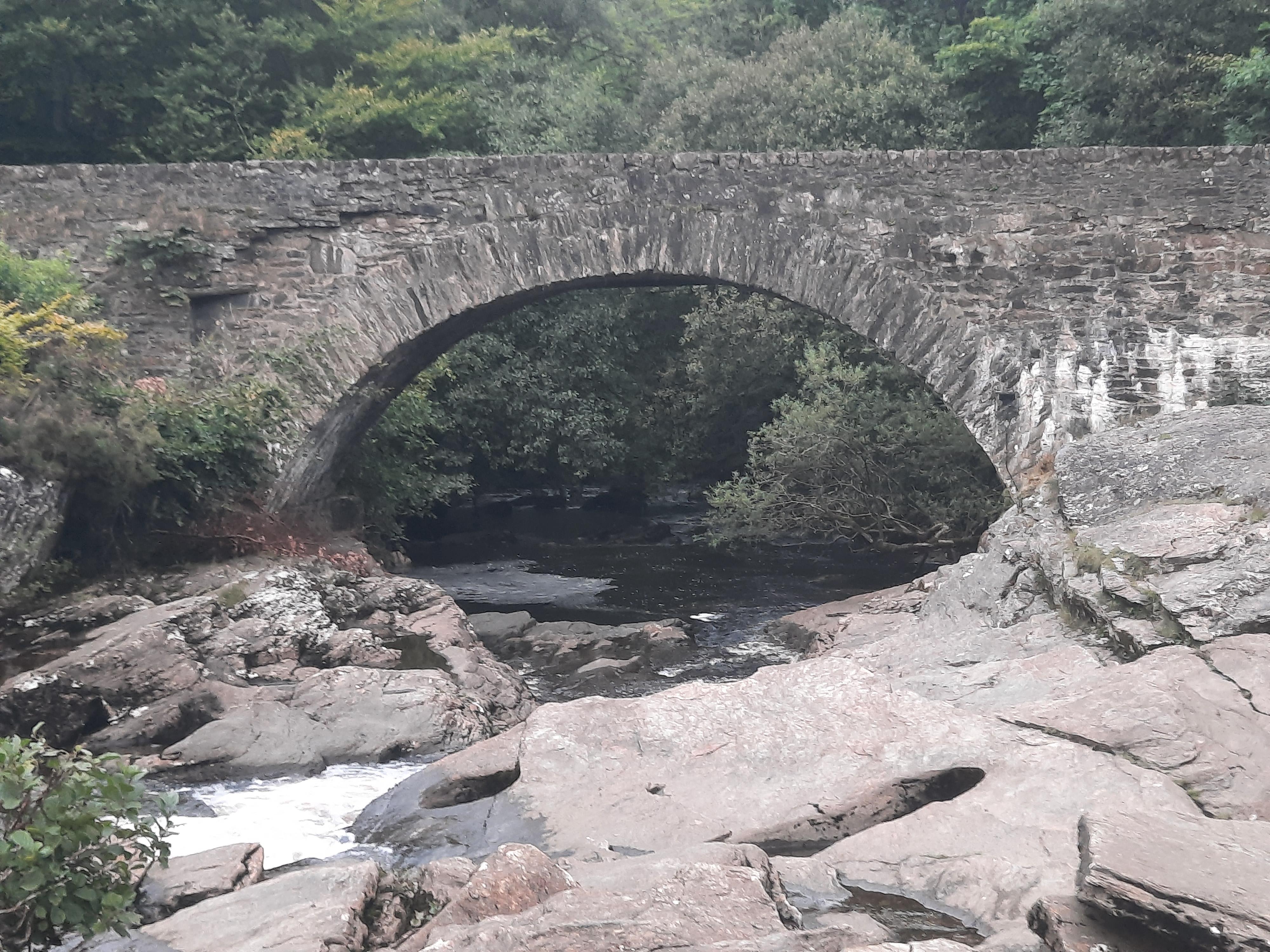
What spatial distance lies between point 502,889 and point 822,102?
647 inches

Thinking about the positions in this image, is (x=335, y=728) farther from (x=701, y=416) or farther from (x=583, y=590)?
(x=701, y=416)

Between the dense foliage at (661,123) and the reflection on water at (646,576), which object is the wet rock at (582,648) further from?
the dense foliage at (661,123)

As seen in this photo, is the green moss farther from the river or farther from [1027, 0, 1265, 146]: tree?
[1027, 0, 1265, 146]: tree

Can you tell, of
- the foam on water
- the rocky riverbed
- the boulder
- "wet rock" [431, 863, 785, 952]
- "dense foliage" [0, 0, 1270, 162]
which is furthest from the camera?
"dense foliage" [0, 0, 1270, 162]

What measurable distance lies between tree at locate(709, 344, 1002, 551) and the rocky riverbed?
4.86 m

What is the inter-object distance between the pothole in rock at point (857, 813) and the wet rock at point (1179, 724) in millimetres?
603

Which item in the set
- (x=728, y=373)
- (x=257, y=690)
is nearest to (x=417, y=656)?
(x=257, y=690)

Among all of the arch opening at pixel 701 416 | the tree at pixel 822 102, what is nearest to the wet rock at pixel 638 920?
the arch opening at pixel 701 416

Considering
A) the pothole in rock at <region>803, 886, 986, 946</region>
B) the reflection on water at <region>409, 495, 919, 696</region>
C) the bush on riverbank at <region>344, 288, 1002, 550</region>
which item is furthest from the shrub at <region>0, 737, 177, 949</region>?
the bush on riverbank at <region>344, 288, 1002, 550</region>

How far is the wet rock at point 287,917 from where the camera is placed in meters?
4.17

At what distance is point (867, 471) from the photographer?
15320mm

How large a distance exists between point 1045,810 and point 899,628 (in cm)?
440

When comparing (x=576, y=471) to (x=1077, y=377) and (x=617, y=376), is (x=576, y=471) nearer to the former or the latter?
(x=617, y=376)

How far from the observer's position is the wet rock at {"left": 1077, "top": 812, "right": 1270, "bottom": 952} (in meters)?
3.56
